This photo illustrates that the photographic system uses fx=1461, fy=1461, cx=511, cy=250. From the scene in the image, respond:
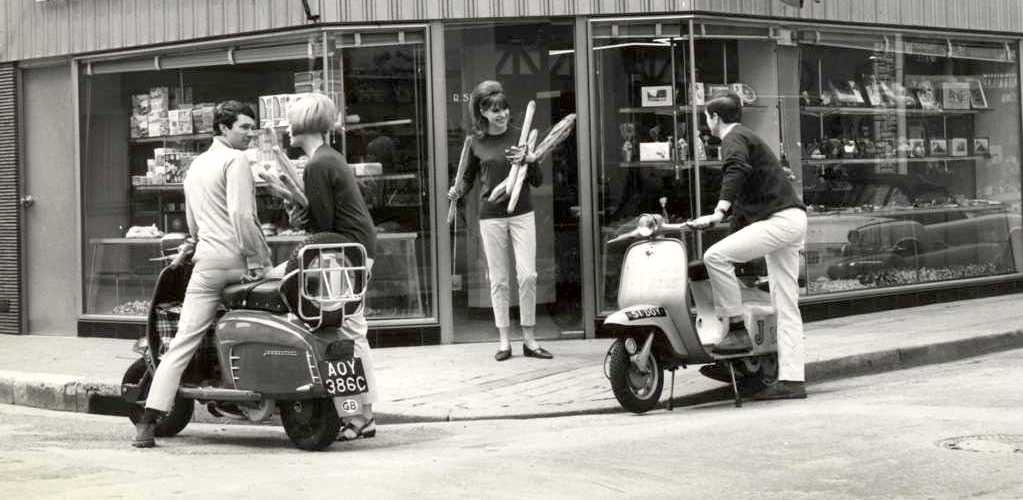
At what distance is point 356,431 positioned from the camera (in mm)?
8281

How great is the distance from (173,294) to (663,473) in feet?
11.6

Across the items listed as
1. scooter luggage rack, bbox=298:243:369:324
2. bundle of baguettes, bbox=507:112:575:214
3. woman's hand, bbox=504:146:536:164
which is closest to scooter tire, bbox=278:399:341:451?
scooter luggage rack, bbox=298:243:369:324

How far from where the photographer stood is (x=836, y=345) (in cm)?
1148

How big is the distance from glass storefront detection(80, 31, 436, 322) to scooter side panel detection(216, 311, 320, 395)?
4373 millimetres

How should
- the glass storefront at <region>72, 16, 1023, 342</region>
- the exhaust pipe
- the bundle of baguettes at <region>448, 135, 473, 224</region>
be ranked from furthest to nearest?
the glass storefront at <region>72, 16, 1023, 342</region> → the bundle of baguettes at <region>448, 135, 473, 224</region> → the exhaust pipe

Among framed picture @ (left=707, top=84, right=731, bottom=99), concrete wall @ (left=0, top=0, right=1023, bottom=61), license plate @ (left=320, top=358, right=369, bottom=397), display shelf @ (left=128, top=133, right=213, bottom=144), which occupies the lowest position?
license plate @ (left=320, top=358, right=369, bottom=397)

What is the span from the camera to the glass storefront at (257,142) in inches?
495

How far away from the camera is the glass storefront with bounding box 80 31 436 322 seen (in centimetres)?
1257

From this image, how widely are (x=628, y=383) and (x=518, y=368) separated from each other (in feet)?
6.78

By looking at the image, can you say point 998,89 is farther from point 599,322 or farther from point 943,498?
point 943,498

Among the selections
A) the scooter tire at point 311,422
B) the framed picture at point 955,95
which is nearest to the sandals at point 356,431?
the scooter tire at point 311,422

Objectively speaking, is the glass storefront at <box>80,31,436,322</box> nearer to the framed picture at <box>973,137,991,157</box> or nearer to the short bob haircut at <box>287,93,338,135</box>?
the short bob haircut at <box>287,93,338,135</box>

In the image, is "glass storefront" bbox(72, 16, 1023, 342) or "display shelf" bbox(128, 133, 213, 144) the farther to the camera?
"display shelf" bbox(128, 133, 213, 144)

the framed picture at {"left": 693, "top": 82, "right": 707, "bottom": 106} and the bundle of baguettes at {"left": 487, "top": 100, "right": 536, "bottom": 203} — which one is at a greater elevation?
the framed picture at {"left": 693, "top": 82, "right": 707, "bottom": 106}
